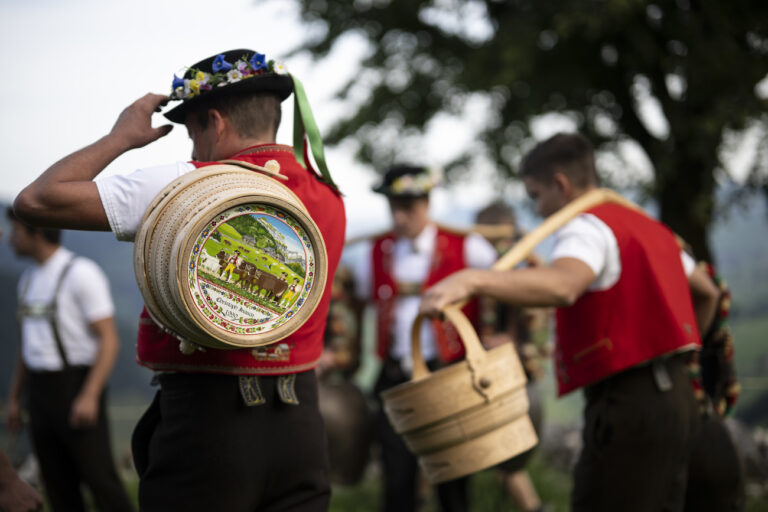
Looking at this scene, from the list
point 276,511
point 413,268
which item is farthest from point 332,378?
point 276,511

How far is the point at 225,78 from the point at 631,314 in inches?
61.4

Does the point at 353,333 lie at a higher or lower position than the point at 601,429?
lower

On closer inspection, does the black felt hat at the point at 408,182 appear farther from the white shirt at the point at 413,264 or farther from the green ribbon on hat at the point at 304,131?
the green ribbon on hat at the point at 304,131

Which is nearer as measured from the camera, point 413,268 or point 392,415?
point 392,415

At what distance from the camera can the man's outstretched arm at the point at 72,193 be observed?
1757 millimetres

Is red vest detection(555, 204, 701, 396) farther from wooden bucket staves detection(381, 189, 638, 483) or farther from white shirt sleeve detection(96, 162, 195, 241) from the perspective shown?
white shirt sleeve detection(96, 162, 195, 241)

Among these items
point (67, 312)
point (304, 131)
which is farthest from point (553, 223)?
point (67, 312)

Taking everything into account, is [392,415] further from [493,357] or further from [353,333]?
[353,333]

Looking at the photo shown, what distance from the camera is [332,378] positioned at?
568 centimetres

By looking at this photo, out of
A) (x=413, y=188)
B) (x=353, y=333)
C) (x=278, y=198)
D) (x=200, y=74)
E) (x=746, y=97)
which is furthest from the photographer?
(x=746, y=97)

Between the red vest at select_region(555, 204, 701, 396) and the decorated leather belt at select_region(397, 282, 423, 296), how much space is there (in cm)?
192

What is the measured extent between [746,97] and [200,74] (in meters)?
6.02

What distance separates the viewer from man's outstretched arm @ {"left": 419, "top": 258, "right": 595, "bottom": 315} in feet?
8.04

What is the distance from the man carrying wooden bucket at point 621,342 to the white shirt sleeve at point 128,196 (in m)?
0.98
